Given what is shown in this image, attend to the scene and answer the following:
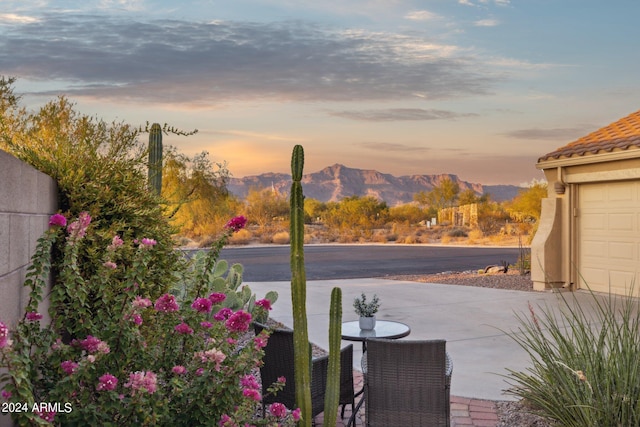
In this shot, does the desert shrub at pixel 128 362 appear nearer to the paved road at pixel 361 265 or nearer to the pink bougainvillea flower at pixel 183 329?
the pink bougainvillea flower at pixel 183 329

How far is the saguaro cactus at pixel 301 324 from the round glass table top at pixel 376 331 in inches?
63.1

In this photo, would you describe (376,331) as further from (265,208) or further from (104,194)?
(265,208)

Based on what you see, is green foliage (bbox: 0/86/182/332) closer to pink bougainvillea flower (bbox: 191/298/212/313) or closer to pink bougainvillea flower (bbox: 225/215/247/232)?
pink bougainvillea flower (bbox: 225/215/247/232)

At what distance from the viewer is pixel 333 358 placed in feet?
14.8

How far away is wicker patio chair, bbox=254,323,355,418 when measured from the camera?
5.30m

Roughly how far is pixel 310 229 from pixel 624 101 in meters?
34.9

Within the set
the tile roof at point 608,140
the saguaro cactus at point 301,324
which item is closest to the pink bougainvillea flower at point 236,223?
the saguaro cactus at point 301,324

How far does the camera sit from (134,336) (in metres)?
3.73

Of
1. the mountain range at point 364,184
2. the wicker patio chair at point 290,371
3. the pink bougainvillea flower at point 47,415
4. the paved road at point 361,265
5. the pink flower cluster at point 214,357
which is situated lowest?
the paved road at point 361,265

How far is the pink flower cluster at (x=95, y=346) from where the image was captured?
3436 millimetres

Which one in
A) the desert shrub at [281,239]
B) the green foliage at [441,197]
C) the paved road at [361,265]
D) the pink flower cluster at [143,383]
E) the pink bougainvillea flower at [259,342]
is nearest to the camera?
the pink flower cluster at [143,383]

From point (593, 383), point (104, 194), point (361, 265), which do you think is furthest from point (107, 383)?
point (361, 265)

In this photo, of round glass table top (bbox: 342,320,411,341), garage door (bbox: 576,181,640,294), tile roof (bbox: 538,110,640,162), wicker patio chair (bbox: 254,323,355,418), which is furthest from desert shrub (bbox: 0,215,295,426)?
tile roof (bbox: 538,110,640,162)

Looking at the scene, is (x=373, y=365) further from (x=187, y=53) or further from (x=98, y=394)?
(x=187, y=53)
